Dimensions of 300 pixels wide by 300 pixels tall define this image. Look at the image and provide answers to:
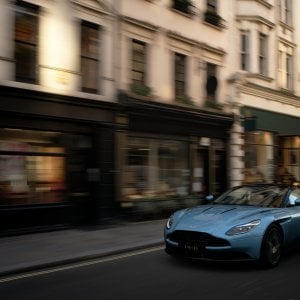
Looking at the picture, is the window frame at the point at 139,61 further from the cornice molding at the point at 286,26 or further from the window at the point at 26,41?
the cornice molding at the point at 286,26

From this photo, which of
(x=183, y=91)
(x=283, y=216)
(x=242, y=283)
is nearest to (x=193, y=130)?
(x=183, y=91)

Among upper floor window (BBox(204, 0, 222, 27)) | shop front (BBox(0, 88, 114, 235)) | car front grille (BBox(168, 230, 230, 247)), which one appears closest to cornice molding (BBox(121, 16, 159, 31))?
shop front (BBox(0, 88, 114, 235))

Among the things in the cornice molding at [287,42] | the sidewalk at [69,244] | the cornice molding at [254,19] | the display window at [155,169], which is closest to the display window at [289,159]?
the cornice molding at [287,42]

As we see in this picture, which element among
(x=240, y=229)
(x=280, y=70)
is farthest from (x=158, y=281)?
(x=280, y=70)

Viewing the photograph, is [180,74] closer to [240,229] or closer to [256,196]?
[256,196]

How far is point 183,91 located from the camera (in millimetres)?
18016

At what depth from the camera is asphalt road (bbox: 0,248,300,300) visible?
22.0 ft

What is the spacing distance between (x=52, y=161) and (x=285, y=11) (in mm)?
16566

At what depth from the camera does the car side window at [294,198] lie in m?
9.34

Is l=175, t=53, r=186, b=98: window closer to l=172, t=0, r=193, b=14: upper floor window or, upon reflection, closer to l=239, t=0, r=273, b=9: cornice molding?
l=172, t=0, r=193, b=14: upper floor window

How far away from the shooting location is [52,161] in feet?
43.6

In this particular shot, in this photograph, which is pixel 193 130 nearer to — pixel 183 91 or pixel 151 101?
pixel 183 91

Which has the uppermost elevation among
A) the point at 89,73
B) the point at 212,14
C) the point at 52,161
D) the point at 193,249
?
the point at 212,14

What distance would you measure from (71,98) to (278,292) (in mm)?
8185
